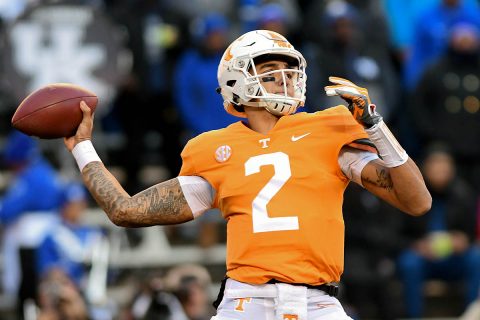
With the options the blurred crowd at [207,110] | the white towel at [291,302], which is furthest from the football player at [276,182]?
the blurred crowd at [207,110]

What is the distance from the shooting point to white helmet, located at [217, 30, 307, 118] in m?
5.39

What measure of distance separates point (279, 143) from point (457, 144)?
225 inches

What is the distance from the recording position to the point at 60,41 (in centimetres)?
1052

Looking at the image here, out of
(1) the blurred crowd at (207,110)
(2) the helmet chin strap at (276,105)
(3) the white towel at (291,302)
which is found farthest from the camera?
(1) the blurred crowd at (207,110)

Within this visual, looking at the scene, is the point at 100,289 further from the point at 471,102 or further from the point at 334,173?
the point at 334,173

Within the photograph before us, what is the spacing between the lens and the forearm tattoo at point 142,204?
17.7 ft

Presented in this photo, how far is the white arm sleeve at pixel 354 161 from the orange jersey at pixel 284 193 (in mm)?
36

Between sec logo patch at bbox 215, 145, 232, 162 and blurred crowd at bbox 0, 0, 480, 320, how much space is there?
161 inches

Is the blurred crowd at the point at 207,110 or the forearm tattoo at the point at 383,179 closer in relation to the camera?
the forearm tattoo at the point at 383,179

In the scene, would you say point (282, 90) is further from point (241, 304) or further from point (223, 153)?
point (241, 304)

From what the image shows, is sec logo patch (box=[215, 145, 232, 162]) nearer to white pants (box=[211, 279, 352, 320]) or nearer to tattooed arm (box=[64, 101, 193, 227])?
tattooed arm (box=[64, 101, 193, 227])

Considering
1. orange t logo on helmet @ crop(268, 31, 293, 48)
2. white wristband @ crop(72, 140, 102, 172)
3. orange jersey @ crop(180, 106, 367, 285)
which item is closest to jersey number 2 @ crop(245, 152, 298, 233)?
orange jersey @ crop(180, 106, 367, 285)

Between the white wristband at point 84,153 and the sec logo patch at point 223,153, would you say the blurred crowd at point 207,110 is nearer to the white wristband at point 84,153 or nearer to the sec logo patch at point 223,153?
the white wristband at point 84,153

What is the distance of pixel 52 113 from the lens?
5.49 m
